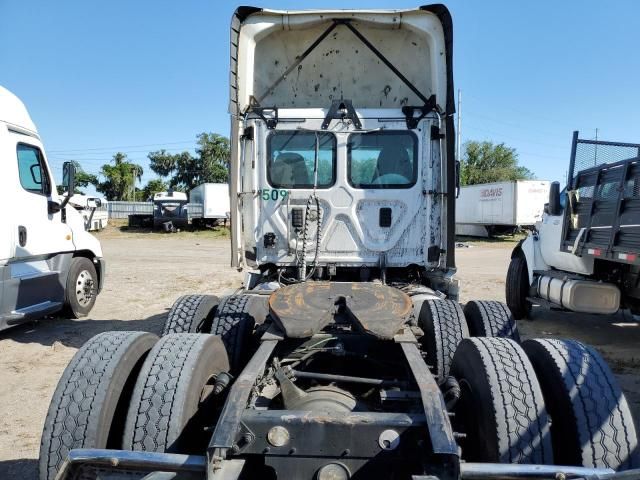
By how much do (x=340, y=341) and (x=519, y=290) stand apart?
20.6ft

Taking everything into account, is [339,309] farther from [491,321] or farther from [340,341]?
[491,321]

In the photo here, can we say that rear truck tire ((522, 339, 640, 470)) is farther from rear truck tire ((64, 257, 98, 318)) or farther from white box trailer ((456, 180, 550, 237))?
white box trailer ((456, 180, 550, 237))

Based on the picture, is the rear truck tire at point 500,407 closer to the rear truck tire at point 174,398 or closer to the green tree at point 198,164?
the rear truck tire at point 174,398

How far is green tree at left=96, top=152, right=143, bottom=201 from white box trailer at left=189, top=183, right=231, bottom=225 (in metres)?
22.7

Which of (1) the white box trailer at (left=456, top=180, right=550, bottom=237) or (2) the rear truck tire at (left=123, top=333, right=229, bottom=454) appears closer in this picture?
(2) the rear truck tire at (left=123, top=333, right=229, bottom=454)

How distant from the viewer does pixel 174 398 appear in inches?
97.4

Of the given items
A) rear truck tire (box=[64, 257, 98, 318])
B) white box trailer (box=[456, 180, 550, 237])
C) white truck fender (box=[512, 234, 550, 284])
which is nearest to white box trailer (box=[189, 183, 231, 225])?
white box trailer (box=[456, 180, 550, 237])

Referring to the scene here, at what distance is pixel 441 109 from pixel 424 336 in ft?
8.61

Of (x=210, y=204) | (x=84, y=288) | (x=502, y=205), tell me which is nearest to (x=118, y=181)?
(x=210, y=204)

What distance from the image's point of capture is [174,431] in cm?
237

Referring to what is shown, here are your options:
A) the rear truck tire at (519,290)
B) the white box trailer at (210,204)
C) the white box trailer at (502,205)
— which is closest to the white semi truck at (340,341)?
the rear truck tire at (519,290)

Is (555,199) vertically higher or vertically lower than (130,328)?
higher

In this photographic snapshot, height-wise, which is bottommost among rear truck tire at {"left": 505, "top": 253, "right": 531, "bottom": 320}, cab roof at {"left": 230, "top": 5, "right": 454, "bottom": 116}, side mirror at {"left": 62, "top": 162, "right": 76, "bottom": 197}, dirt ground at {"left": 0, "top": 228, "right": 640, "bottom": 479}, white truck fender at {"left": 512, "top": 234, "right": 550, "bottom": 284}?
dirt ground at {"left": 0, "top": 228, "right": 640, "bottom": 479}

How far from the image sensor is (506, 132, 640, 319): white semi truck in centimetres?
602
